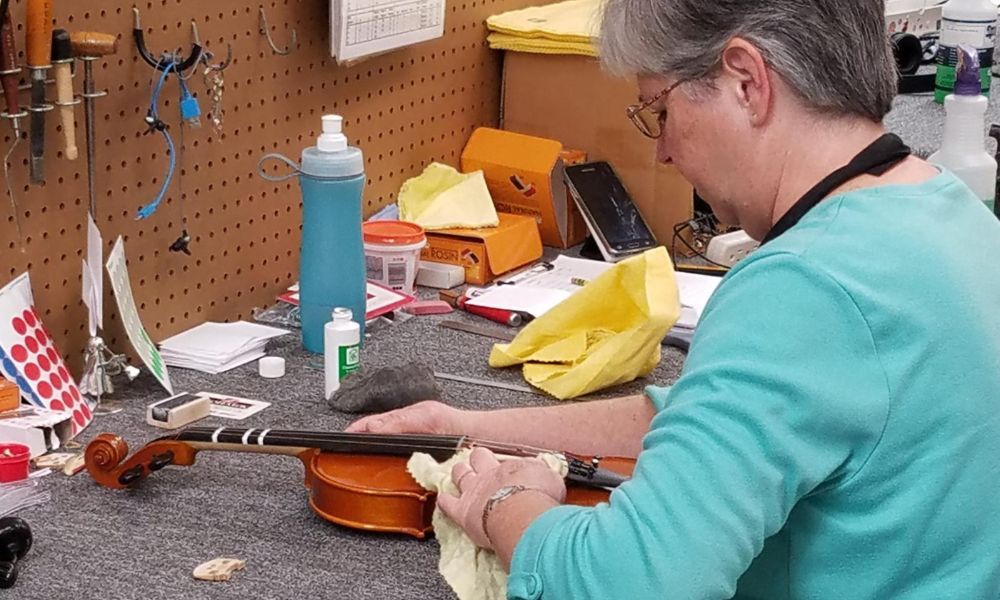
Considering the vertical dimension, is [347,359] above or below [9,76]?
below

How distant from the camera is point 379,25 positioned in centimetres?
217

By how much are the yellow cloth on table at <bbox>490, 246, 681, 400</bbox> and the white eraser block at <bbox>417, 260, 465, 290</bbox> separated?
319 millimetres

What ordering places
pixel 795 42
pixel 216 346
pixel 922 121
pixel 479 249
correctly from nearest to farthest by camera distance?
pixel 795 42 < pixel 216 346 < pixel 479 249 < pixel 922 121

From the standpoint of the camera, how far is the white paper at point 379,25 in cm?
207

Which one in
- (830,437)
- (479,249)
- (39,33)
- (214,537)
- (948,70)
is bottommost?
(214,537)

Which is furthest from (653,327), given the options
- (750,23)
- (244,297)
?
(750,23)

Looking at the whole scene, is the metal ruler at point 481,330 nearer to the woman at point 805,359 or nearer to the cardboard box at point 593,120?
the cardboard box at point 593,120

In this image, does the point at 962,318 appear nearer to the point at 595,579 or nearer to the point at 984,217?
the point at 984,217

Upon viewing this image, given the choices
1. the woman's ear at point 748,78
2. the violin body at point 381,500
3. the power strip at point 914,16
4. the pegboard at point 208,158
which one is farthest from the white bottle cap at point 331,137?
the power strip at point 914,16

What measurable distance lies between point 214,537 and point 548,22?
56.0 inches

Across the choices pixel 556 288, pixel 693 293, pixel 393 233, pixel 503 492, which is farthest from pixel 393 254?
pixel 503 492

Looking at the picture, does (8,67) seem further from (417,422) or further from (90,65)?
(417,422)

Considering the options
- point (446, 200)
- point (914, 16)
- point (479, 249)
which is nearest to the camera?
point (479, 249)

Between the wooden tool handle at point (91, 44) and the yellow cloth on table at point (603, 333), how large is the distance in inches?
25.2
